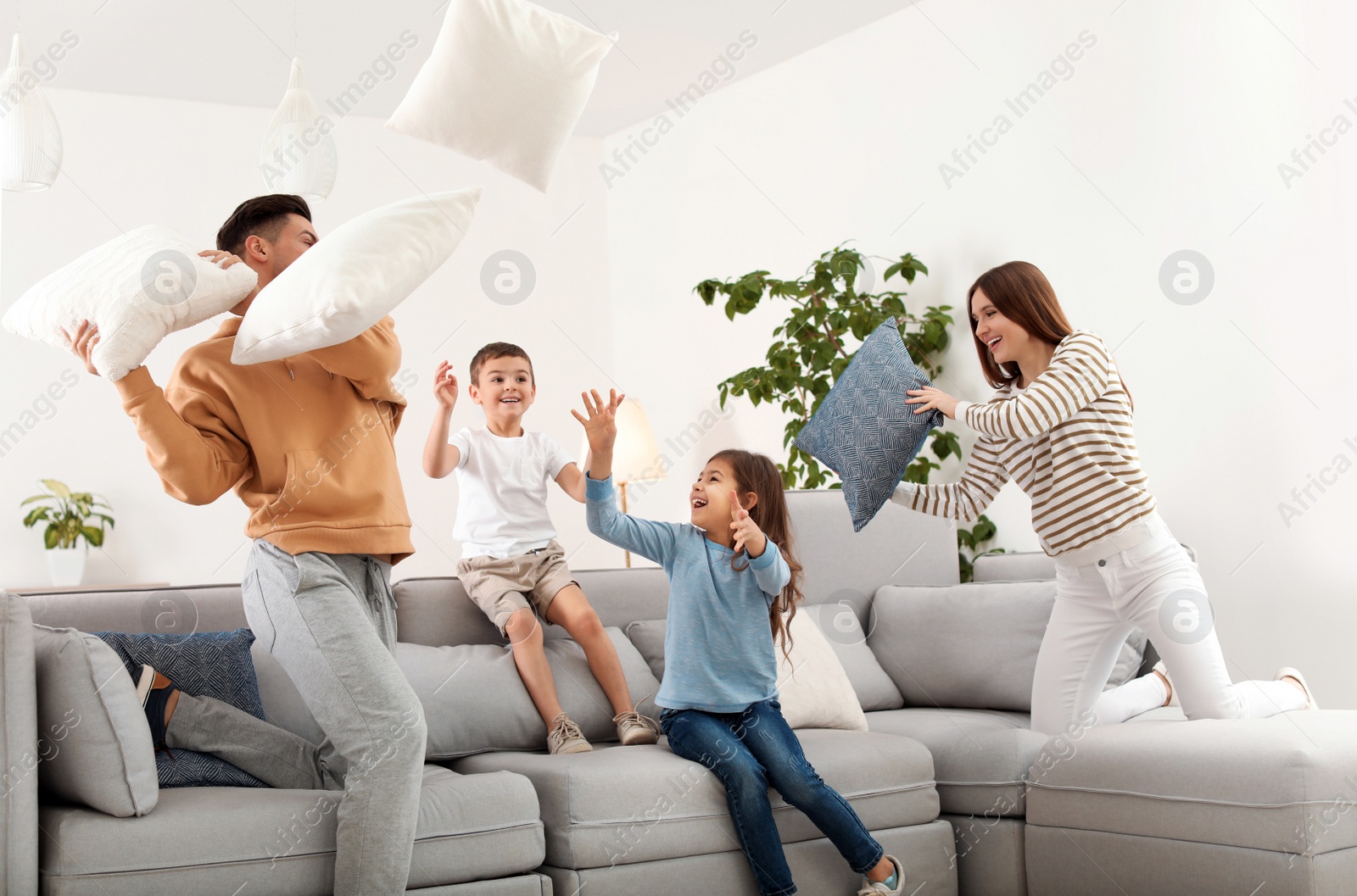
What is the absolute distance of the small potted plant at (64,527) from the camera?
4.65m

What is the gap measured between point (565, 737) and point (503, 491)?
2.58ft

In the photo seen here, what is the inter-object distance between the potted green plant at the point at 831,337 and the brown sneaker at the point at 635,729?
5.74 feet

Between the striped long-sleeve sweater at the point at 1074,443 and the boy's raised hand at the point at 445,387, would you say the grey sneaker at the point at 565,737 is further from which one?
the striped long-sleeve sweater at the point at 1074,443

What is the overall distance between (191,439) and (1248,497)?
2992 mm

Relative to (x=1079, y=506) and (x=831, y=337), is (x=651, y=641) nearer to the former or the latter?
(x=1079, y=506)

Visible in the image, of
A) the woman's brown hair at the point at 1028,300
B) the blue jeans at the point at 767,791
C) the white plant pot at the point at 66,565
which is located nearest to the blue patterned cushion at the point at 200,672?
the blue jeans at the point at 767,791

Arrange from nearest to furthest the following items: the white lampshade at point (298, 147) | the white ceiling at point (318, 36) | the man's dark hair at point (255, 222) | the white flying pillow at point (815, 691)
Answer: the man's dark hair at point (255, 222) → the white flying pillow at point (815, 691) → the white lampshade at point (298, 147) → the white ceiling at point (318, 36)

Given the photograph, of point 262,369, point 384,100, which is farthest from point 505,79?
point 384,100

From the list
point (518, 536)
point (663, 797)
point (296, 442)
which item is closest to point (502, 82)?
point (296, 442)

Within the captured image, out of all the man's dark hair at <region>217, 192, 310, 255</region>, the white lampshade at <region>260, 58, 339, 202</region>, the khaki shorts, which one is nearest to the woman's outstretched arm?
the khaki shorts

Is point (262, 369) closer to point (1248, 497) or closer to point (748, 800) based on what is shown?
point (748, 800)

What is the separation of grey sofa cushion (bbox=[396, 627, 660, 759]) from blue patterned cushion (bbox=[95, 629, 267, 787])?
35 centimetres

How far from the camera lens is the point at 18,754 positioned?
5.37ft

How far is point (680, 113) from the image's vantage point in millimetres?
Result: 5418
